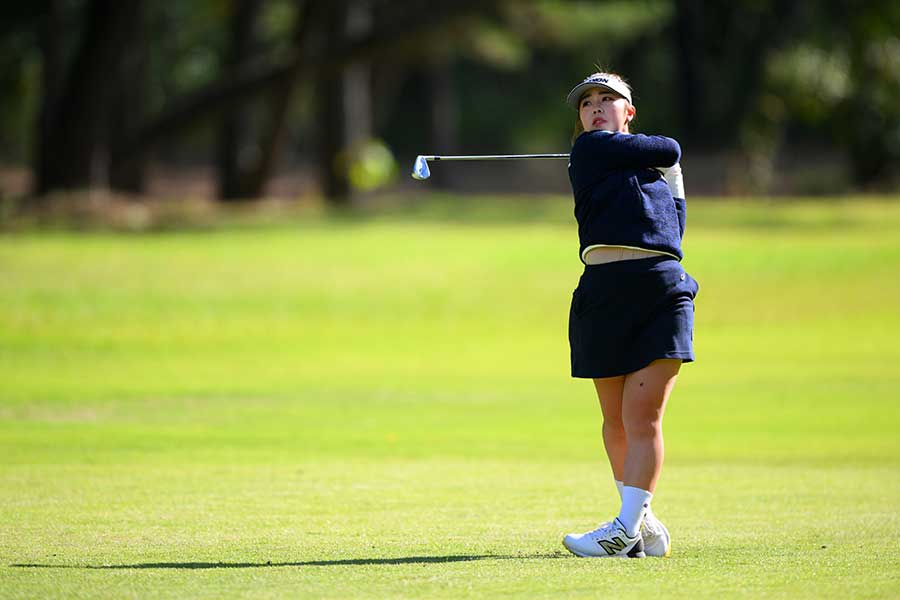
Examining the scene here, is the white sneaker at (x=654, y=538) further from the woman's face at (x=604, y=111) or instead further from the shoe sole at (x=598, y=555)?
the woman's face at (x=604, y=111)

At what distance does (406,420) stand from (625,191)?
661 centimetres

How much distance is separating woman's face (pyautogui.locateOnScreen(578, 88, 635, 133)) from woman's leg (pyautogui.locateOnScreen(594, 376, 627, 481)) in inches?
36.8

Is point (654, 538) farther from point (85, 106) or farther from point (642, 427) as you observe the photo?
point (85, 106)

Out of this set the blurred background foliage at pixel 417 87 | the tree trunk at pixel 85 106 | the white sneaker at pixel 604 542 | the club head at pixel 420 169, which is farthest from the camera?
the blurred background foliage at pixel 417 87

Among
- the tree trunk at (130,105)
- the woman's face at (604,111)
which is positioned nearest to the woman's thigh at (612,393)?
the woman's face at (604,111)

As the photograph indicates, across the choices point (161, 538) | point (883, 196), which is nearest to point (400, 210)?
point (883, 196)

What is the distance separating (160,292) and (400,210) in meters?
15.0

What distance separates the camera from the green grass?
5.21m

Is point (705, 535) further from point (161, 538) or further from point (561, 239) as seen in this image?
point (561, 239)

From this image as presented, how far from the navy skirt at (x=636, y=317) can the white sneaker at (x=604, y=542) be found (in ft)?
1.81

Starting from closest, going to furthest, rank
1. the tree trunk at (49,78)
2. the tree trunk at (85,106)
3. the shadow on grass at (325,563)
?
the shadow on grass at (325,563) → the tree trunk at (85,106) → the tree trunk at (49,78)

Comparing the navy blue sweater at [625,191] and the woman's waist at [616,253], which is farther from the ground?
the navy blue sweater at [625,191]

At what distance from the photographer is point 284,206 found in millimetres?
38031

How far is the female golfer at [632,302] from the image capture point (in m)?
5.45
